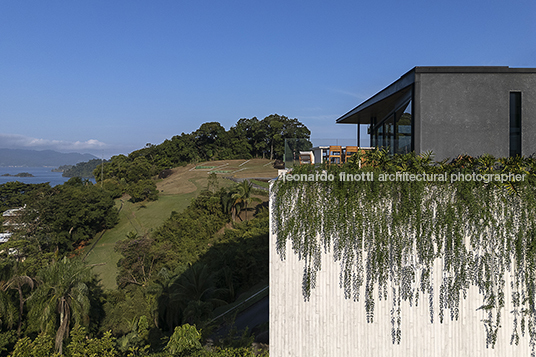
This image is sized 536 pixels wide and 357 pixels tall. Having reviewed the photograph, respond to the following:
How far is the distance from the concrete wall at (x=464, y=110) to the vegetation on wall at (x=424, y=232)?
1.27m

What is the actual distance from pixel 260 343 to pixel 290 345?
217 inches

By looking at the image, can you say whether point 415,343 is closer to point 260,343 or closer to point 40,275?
point 260,343

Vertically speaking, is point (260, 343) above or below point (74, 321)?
above

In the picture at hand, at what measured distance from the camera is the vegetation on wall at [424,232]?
5781 millimetres

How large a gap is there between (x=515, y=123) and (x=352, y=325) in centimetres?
601

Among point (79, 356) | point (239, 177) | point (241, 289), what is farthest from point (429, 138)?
point (239, 177)

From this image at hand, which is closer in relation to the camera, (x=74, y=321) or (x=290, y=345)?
(x=290, y=345)

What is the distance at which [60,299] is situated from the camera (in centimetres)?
1666

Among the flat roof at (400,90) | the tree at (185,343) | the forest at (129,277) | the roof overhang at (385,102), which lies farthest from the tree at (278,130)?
the tree at (185,343)

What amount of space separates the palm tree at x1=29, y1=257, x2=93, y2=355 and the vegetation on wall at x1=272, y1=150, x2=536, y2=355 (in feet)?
53.3

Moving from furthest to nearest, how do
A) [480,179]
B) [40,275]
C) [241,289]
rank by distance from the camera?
[241,289] < [40,275] < [480,179]

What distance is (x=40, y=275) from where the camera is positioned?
58.1 feet

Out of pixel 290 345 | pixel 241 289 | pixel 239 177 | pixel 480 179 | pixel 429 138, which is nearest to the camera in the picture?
pixel 480 179

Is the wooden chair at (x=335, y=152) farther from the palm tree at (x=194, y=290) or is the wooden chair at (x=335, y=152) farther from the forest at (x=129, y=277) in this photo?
the palm tree at (x=194, y=290)
